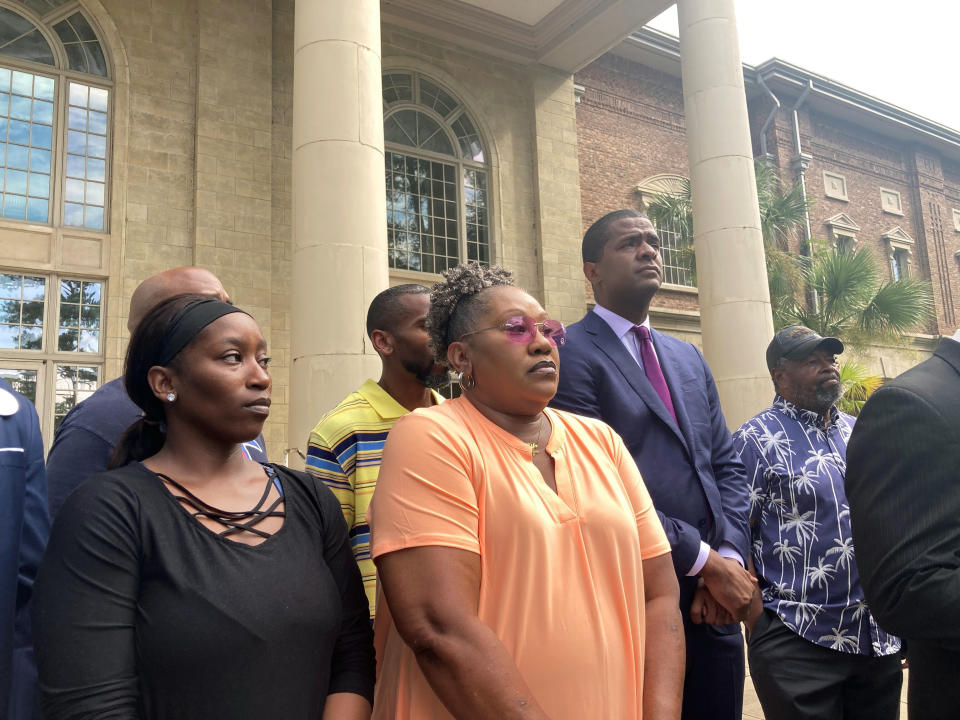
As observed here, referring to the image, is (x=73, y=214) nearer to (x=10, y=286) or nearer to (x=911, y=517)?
(x=10, y=286)

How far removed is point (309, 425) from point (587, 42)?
1061 centimetres

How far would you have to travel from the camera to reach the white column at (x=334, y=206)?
24.4 ft

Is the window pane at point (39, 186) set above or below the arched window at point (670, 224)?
below

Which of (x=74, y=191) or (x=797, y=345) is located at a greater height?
(x=74, y=191)

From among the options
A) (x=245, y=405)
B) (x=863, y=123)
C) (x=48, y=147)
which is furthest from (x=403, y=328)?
(x=863, y=123)

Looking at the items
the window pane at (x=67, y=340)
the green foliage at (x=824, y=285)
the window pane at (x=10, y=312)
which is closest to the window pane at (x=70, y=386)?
the window pane at (x=67, y=340)

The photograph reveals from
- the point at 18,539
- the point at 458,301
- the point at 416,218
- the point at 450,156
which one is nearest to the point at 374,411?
the point at 458,301

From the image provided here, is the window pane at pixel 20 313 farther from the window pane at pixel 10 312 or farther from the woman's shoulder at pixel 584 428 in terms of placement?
the woman's shoulder at pixel 584 428

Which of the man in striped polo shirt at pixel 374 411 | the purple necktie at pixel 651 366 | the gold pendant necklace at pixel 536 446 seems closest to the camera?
the gold pendant necklace at pixel 536 446

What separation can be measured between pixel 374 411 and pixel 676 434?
1192mm

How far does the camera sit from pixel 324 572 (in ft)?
6.16

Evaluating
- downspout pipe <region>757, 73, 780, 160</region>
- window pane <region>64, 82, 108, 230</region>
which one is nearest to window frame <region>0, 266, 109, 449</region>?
window pane <region>64, 82, 108, 230</region>

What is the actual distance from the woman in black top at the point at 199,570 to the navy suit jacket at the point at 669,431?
129cm

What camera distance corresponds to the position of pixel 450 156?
14.5m
